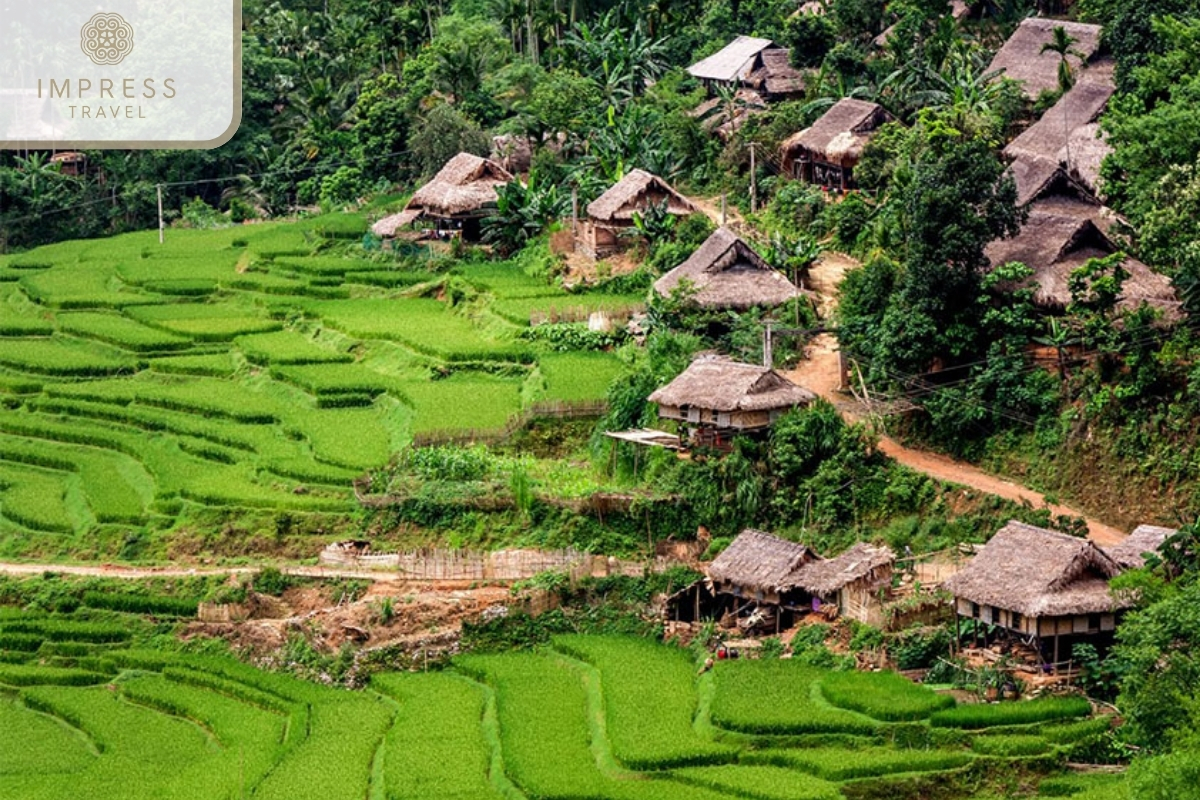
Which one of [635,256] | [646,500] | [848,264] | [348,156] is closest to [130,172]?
[348,156]

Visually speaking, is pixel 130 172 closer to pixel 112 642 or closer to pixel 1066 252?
pixel 112 642

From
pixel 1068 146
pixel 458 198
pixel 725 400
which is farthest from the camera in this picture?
pixel 458 198

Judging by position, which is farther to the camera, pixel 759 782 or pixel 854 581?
pixel 854 581

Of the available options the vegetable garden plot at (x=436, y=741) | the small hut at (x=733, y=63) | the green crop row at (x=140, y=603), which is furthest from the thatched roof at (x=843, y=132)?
the green crop row at (x=140, y=603)

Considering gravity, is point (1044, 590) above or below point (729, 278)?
below

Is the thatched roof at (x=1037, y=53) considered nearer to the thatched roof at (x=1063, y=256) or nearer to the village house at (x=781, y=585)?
the thatched roof at (x=1063, y=256)

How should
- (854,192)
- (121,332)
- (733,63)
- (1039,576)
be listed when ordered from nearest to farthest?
1. (1039,576)
2. (854,192)
3. (121,332)
4. (733,63)

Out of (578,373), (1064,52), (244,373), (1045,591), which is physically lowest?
(244,373)

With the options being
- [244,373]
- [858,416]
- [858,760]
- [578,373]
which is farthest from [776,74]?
[858,760]

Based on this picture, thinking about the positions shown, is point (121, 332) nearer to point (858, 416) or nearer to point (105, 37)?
point (858, 416)
